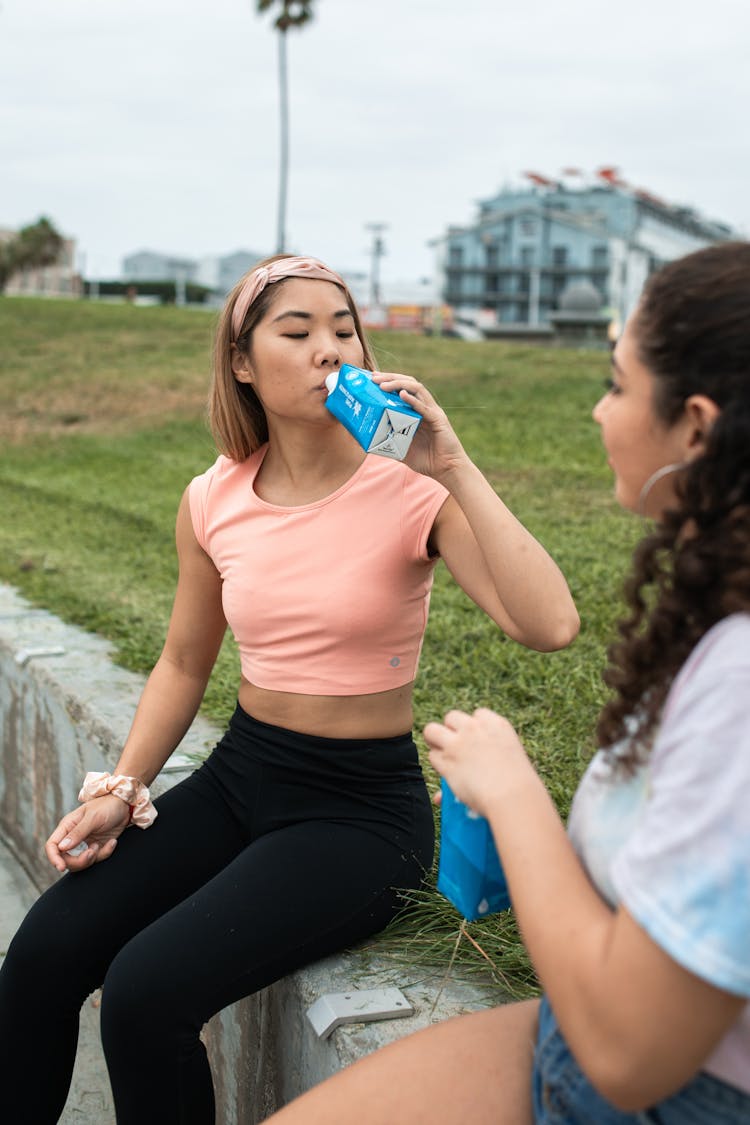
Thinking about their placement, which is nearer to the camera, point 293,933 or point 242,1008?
point 293,933

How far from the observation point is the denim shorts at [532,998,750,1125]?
116 cm

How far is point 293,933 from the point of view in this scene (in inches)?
80.4

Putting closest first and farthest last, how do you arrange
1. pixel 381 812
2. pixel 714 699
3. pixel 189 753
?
pixel 714 699, pixel 381 812, pixel 189 753

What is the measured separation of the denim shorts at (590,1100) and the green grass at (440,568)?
1.23 feet

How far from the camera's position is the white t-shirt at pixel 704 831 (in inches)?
40.0

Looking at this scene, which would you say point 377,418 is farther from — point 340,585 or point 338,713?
point 338,713

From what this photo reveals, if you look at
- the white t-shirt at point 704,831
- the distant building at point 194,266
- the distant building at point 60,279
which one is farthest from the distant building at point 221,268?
the white t-shirt at point 704,831

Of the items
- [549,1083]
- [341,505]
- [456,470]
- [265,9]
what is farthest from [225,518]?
[265,9]

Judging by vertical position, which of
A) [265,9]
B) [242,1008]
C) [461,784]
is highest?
[265,9]

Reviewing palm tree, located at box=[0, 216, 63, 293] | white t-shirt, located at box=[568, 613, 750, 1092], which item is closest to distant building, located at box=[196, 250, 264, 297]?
palm tree, located at box=[0, 216, 63, 293]

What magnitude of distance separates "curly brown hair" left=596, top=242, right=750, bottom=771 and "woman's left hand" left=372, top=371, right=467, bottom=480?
2.51ft

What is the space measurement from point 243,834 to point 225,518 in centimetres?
65

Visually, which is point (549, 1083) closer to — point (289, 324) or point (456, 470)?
point (456, 470)

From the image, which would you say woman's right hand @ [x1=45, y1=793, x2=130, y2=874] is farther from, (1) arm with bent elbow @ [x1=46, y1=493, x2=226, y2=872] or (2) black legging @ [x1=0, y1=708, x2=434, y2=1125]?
(1) arm with bent elbow @ [x1=46, y1=493, x2=226, y2=872]
